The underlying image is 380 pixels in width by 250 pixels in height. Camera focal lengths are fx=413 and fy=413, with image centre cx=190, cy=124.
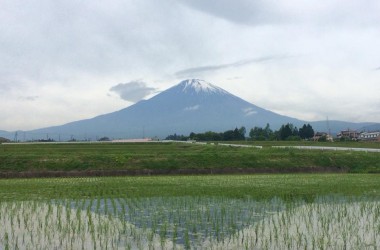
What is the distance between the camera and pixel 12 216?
36.1 ft

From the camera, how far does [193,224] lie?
968 centimetres

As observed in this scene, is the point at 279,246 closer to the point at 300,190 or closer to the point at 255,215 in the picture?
the point at 255,215

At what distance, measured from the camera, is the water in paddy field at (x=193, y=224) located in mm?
8117

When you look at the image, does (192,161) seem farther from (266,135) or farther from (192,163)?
(266,135)

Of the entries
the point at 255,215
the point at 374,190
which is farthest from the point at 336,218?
the point at 374,190

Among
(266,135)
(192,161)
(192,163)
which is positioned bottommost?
(192,163)

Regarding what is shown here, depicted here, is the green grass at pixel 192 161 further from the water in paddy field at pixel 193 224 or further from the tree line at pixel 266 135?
the tree line at pixel 266 135

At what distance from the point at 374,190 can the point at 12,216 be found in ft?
43.3

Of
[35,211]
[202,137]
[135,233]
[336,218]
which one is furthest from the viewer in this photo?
[202,137]

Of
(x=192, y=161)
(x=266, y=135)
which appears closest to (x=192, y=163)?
(x=192, y=161)

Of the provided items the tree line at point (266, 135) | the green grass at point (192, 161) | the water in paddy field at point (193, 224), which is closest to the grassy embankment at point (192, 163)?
the green grass at point (192, 161)

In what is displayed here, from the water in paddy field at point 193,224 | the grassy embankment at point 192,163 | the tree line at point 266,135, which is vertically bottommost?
the water in paddy field at point 193,224

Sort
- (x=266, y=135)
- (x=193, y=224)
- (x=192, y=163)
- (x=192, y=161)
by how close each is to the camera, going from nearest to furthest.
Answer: (x=193, y=224)
(x=192, y=163)
(x=192, y=161)
(x=266, y=135)

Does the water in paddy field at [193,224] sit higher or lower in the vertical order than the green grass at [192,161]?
lower
